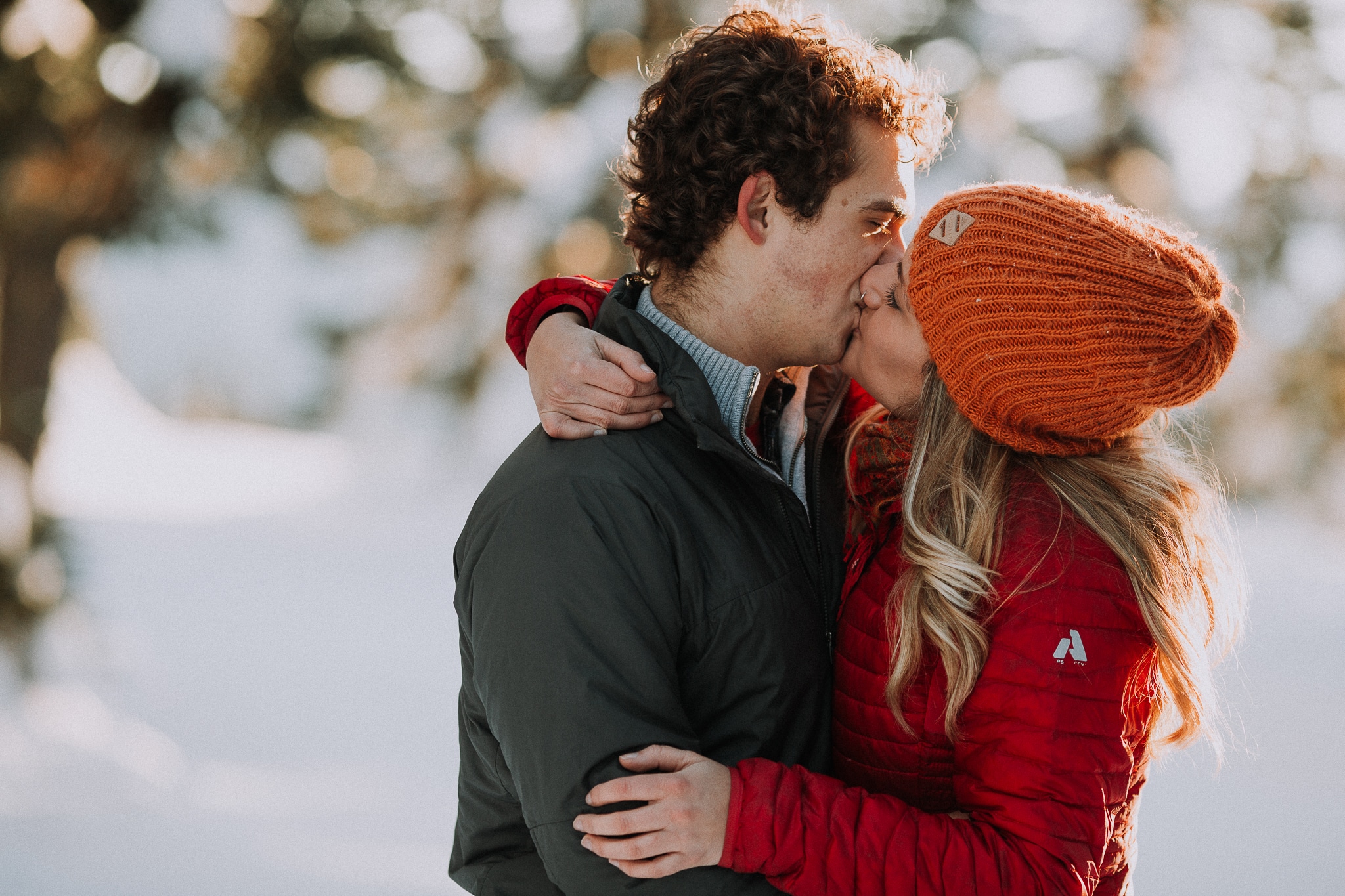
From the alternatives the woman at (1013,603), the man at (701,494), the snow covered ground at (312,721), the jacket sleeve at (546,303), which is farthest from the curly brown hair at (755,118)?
the snow covered ground at (312,721)

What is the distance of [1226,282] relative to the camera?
1.37 metres

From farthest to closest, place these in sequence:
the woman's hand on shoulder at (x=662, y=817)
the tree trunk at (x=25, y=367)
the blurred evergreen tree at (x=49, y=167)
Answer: the tree trunk at (x=25, y=367) → the blurred evergreen tree at (x=49, y=167) → the woman's hand on shoulder at (x=662, y=817)

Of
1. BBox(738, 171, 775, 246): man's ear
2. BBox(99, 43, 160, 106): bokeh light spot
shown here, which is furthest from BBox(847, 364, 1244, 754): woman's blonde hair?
BBox(99, 43, 160, 106): bokeh light spot

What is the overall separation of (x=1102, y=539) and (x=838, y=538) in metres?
0.41

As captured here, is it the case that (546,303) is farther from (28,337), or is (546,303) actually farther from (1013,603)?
(28,337)

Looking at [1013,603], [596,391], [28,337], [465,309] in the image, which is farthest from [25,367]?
[1013,603]

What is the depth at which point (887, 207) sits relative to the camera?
Answer: 5.35 ft

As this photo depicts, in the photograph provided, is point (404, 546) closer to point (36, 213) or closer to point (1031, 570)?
point (36, 213)

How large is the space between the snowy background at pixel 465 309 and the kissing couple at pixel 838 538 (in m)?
2.03

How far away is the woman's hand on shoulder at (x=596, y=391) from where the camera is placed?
1.38 meters

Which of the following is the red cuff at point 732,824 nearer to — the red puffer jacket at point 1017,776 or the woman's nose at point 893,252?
the red puffer jacket at point 1017,776

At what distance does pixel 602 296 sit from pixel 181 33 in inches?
77.1

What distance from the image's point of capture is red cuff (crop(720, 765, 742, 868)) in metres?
1.23

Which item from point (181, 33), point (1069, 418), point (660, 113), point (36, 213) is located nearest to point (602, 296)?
point (660, 113)
